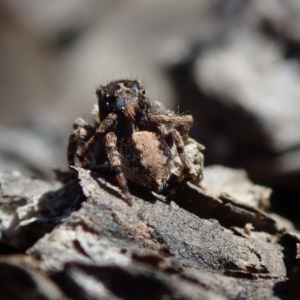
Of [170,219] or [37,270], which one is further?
[170,219]

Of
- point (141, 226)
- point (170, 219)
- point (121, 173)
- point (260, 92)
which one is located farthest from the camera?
point (260, 92)

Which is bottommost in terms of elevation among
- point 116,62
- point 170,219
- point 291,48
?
point 170,219

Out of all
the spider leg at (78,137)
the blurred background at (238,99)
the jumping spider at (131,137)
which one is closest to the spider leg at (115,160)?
the jumping spider at (131,137)

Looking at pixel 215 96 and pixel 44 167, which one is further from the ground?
pixel 215 96

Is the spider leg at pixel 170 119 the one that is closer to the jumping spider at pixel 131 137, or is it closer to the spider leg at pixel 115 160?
the jumping spider at pixel 131 137

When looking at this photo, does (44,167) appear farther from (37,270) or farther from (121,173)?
(37,270)

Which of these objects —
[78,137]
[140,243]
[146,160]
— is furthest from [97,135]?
[140,243]

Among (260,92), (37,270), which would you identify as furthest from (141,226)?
(260,92)

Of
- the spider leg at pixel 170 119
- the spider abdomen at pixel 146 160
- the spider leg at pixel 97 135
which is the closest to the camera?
the spider abdomen at pixel 146 160
